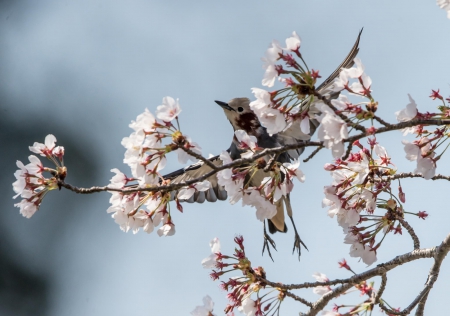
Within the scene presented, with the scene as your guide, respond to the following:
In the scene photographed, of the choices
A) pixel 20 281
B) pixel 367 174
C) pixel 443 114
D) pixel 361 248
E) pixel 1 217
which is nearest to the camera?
pixel 443 114

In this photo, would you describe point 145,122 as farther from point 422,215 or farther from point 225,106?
point 225,106

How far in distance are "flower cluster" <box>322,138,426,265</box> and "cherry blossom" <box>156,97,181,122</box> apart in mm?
780

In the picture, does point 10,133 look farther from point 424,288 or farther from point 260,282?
point 424,288

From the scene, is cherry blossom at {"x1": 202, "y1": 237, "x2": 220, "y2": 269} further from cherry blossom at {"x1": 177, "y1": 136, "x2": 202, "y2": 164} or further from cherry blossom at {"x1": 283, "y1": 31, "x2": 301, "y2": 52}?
cherry blossom at {"x1": 283, "y1": 31, "x2": 301, "y2": 52}

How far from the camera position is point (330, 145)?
6.24 feet

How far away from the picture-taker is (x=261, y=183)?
2.38 metres

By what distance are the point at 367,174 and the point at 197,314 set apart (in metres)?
1.04

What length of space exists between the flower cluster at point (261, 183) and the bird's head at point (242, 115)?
2.36 meters

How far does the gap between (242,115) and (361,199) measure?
95.8 inches

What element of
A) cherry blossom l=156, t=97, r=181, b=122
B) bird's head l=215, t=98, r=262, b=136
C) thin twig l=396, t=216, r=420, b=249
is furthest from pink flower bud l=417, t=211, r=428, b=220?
bird's head l=215, t=98, r=262, b=136

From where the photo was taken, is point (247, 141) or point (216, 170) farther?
point (247, 141)

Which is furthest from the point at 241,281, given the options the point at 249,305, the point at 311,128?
the point at 311,128

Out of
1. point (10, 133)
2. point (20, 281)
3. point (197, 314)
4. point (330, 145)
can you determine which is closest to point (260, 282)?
point (197, 314)

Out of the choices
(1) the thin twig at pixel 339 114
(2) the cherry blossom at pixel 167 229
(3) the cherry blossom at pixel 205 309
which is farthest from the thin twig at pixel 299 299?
(1) the thin twig at pixel 339 114
